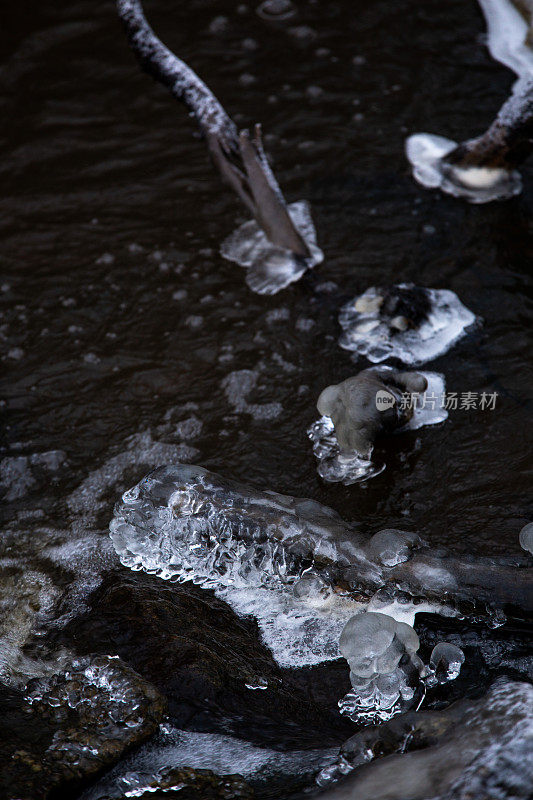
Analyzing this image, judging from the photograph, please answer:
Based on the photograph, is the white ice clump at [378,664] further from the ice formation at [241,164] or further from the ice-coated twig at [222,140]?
the ice-coated twig at [222,140]

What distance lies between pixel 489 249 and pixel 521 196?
0.48 m

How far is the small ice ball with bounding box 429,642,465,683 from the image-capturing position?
2172 mm

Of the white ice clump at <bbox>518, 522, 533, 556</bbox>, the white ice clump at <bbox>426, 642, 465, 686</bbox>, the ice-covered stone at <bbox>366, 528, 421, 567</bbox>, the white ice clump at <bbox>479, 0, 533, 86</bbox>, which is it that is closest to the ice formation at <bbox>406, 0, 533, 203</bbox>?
the white ice clump at <bbox>479, 0, 533, 86</bbox>

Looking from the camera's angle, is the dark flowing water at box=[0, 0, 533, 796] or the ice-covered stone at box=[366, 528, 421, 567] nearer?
the ice-covered stone at box=[366, 528, 421, 567]

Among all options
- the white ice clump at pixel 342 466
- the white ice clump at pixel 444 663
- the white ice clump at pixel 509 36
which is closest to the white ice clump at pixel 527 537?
the white ice clump at pixel 444 663

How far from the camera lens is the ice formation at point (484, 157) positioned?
3.91m

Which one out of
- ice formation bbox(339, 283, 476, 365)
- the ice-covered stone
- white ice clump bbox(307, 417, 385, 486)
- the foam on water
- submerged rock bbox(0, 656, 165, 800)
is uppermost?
submerged rock bbox(0, 656, 165, 800)

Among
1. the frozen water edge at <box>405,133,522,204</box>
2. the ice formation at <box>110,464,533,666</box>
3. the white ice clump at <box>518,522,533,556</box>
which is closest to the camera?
the ice formation at <box>110,464,533,666</box>

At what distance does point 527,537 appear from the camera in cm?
244

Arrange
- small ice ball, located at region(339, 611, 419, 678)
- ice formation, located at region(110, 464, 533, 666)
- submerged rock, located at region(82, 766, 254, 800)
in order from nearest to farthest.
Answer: submerged rock, located at region(82, 766, 254, 800), small ice ball, located at region(339, 611, 419, 678), ice formation, located at region(110, 464, 533, 666)

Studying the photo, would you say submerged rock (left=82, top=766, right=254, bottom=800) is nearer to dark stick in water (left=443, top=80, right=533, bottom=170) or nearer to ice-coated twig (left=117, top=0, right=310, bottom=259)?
ice-coated twig (left=117, top=0, right=310, bottom=259)

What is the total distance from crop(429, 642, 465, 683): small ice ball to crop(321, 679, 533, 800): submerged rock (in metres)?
0.20

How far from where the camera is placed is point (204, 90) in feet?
12.6

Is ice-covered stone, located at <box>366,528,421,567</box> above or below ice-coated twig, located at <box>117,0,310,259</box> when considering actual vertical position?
below
